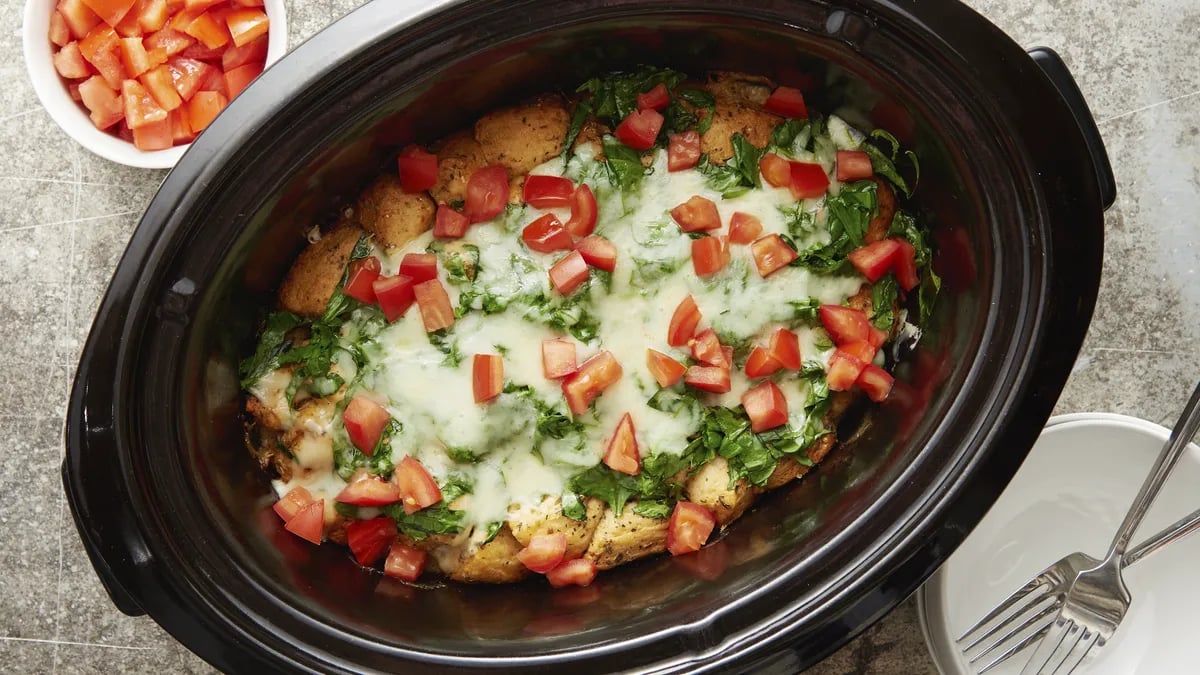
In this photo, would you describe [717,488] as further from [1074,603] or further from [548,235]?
[1074,603]

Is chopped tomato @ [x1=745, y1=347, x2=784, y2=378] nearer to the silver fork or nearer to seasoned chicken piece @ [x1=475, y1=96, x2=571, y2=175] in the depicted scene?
seasoned chicken piece @ [x1=475, y1=96, x2=571, y2=175]

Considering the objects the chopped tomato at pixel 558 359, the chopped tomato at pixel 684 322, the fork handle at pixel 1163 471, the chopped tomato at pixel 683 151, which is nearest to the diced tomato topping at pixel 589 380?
the chopped tomato at pixel 558 359

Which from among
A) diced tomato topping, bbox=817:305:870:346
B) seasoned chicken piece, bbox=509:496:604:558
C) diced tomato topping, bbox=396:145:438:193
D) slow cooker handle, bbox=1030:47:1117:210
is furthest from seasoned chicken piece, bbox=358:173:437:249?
slow cooker handle, bbox=1030:47:1117:210

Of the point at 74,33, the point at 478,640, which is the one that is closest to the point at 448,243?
the point at 478,640

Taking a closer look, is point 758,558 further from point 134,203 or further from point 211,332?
point 134,203

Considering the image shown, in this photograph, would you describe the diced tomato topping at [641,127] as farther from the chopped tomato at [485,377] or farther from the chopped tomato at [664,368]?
the chopped tomato at [485,377]

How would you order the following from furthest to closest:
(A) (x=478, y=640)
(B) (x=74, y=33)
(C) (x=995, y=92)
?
(B) (x=74, y=33), (A) (x=478, y=640), (C) (x=995, y=92)
